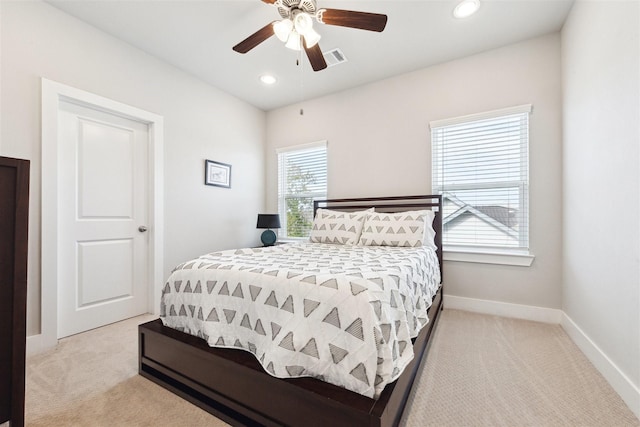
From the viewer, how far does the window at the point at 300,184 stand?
12.8 feet

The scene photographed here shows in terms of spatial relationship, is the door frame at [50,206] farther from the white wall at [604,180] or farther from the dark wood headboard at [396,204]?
the white wall at [604,180]

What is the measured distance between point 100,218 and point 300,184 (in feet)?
7.87

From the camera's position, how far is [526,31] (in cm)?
251

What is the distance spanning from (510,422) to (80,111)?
148 inches

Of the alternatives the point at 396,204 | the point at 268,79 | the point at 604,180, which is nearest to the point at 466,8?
the point at 604,180

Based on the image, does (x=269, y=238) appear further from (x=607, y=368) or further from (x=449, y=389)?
(x=607, y=368)

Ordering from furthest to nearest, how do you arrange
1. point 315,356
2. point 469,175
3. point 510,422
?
point 469,175
point 510,422
point 315,356

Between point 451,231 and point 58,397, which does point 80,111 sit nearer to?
point 58,397

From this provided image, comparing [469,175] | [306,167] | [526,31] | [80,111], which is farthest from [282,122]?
[526,31]

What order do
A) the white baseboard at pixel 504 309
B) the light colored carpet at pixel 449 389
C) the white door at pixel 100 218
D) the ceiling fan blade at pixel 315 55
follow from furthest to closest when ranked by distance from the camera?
the white baseboard at pixel 504 309
the white door at pixel 100 218
the ceiling fan blade at pixel 315 55
the light colored carpet at pixel 449 389

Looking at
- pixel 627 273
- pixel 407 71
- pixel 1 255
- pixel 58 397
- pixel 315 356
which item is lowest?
pixel 58 397

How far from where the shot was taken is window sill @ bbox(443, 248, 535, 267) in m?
2.60

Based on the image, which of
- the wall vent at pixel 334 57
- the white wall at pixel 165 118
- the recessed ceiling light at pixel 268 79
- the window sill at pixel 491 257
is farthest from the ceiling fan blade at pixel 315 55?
the window sill at pixel 491 257

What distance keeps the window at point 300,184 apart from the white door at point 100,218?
1.86 meters
